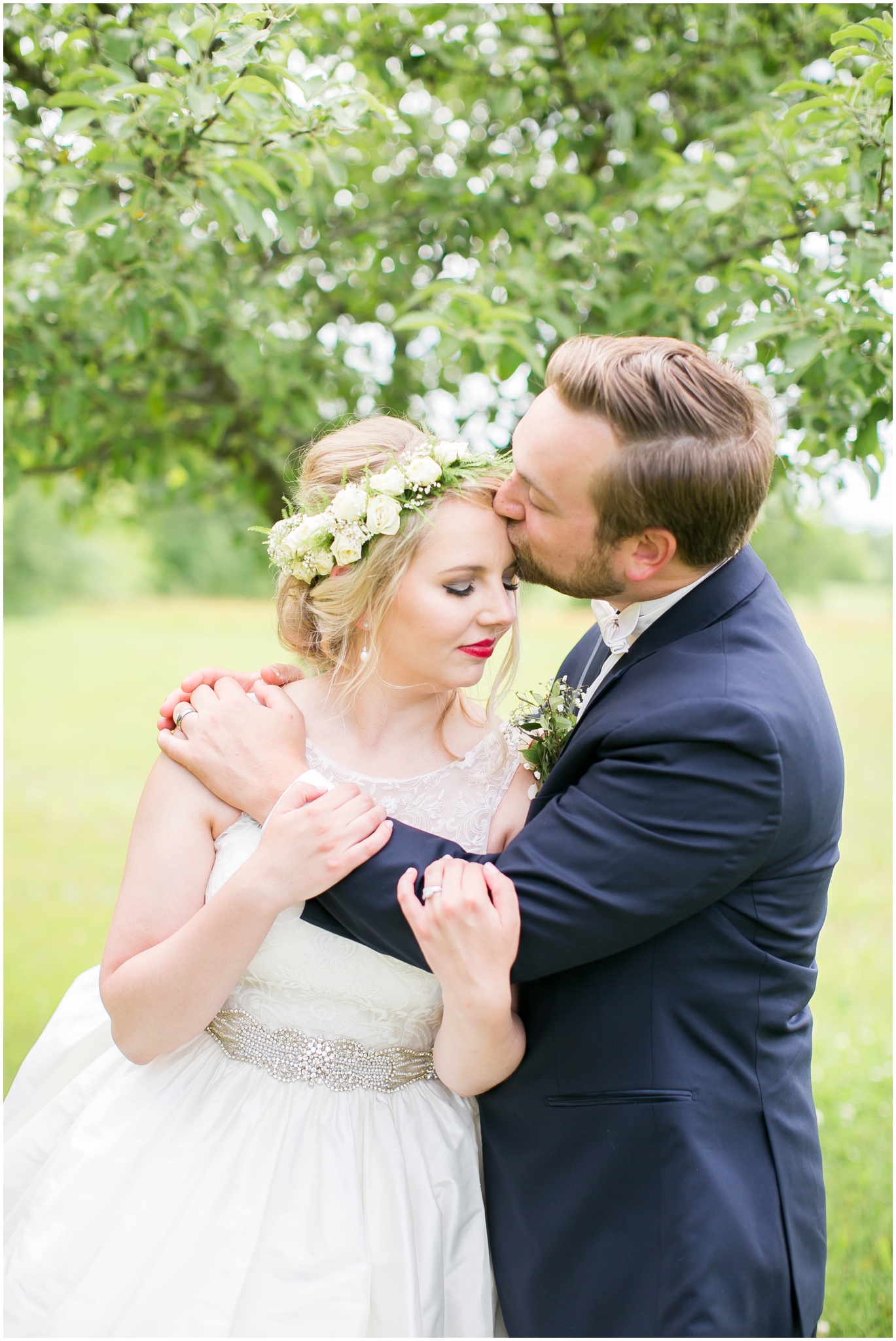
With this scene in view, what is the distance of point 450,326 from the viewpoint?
9.51 feet

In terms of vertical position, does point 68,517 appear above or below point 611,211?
below

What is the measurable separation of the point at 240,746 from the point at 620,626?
0.93 m

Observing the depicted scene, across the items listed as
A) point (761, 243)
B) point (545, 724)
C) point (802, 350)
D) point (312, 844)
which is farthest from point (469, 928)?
point (761, 243)

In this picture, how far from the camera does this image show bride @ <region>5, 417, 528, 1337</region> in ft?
6.82

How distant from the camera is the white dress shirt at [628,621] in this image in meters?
2.18

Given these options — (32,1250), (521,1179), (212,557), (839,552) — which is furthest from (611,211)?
(212,557)

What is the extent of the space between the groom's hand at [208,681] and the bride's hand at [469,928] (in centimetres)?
79

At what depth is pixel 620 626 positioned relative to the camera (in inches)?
90.5

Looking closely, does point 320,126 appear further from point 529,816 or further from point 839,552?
point 839,552

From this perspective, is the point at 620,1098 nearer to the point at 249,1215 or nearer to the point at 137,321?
the point at 249,1215

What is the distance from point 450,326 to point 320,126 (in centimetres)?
66

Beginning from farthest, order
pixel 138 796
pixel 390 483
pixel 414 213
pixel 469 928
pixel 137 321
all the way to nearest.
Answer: pixel 138 796 < pixel 414 213 < pixel 137 321 < pixel 390 483 < pixel 469 928

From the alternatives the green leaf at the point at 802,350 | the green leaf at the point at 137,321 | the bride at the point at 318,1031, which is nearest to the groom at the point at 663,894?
the bride at the point at 318,1031

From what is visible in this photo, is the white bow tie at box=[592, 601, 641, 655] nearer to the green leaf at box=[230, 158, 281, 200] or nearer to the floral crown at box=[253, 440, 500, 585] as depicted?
the floral crown at box=[253, 440, 500, 585]
